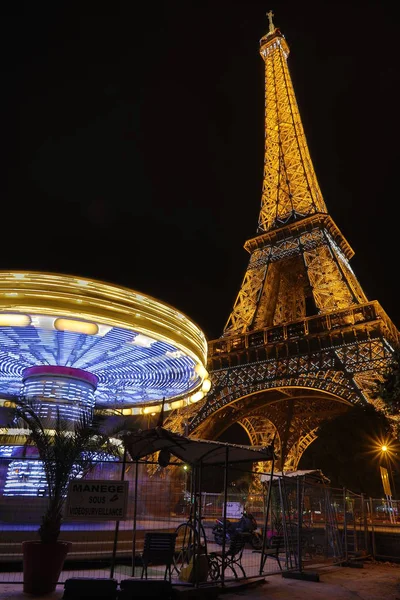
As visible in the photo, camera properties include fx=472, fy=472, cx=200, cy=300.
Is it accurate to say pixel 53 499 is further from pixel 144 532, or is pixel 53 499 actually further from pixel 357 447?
pixel 357 447

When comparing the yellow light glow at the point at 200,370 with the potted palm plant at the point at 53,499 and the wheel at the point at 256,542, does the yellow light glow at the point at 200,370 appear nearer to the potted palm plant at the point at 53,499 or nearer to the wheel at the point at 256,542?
the wheel at the point at 256,542

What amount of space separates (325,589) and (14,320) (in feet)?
30.2

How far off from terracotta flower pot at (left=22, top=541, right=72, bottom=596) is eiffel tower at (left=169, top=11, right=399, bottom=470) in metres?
20.8

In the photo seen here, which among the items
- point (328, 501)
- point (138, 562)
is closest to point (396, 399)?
point (328, 501)

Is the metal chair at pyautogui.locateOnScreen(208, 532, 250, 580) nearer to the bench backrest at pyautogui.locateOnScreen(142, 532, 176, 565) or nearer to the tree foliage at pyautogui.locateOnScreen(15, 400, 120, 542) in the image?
the bench backrest at pyautogui.locateOnScreen(142, 532, 176, 565)

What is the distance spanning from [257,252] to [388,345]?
57.2 ft

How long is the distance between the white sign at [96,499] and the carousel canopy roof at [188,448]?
1006 millimetres

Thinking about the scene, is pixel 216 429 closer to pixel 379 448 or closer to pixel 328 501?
pixel 379 448

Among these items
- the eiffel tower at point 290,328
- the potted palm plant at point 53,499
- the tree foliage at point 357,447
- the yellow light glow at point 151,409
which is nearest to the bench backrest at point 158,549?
the potted palm plant at point 53,499

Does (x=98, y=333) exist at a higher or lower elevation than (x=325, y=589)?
higher

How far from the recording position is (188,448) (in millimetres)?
8758

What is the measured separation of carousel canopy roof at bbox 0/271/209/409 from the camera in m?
11.5

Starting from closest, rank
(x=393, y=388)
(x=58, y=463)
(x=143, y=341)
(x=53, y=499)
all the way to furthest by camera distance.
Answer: (x=53, y=499) → (x=58, y=463) → (x=393, y=388) → (x=143, y=341)

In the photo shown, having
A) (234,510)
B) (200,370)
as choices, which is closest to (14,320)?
(200,370)
